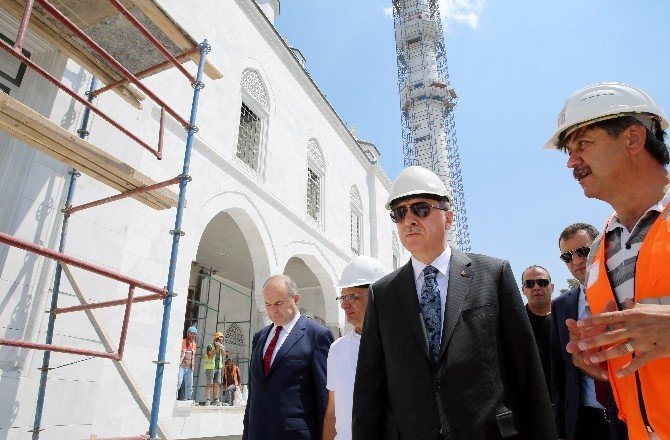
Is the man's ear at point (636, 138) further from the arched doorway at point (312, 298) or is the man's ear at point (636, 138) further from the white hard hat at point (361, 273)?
the arched doorway at point (312, 298)

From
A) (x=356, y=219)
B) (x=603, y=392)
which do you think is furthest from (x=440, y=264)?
(x=356, y=219)

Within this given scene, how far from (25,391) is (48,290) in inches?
33.8

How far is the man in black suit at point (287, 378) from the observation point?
9.56ft

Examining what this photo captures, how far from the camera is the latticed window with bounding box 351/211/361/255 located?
14.4m

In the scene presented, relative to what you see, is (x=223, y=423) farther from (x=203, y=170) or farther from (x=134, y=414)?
(x=203, y=170)

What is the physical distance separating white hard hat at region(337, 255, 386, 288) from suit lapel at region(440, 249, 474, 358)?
135 cm

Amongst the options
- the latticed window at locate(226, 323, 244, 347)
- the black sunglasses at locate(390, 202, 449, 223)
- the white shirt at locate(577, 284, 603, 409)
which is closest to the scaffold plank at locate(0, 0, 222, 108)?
the black sunglasses at locate(390, 202, 449, 223)

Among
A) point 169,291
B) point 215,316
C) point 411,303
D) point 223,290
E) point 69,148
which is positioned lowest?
point 411,303

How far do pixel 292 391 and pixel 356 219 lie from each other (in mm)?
12235

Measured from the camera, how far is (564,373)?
2.98m

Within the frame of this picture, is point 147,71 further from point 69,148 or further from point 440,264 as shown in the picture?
point 440,264

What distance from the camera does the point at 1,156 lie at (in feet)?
12.0

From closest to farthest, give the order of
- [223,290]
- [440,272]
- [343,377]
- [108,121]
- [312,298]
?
[440,272] → [343,377] → [108,121] → [223,290] → [312,298]

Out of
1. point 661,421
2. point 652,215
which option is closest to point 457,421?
point 661,421
